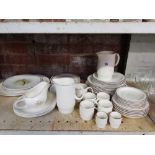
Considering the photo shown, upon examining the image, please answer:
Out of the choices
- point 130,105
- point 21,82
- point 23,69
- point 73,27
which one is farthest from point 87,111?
point 23,69

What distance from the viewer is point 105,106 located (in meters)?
0.83

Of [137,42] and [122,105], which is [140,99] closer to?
[122,105]

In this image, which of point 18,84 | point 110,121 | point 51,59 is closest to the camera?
point 110,121

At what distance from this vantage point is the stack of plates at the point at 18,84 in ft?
3.19

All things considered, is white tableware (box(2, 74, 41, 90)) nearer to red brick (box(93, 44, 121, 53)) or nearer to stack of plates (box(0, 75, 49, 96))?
stack of plates (box(0, 75, 49, 96))

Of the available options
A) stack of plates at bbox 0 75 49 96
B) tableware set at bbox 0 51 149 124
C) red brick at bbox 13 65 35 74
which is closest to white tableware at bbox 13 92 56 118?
tableware set at bbox 0 51 149 124

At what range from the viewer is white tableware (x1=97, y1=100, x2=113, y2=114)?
81 centimetres

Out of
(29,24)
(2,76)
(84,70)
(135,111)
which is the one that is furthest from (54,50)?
(135,111)

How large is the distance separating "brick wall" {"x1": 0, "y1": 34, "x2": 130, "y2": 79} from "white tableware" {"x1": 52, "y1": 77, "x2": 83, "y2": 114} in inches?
12.8

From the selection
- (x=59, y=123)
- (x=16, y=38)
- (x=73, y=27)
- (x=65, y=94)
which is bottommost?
(x=59, y=123)

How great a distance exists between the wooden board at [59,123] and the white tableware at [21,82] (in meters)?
0.18

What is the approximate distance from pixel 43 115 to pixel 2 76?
0.50 m

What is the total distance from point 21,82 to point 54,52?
252mm

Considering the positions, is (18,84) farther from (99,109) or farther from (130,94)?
(130,94)
